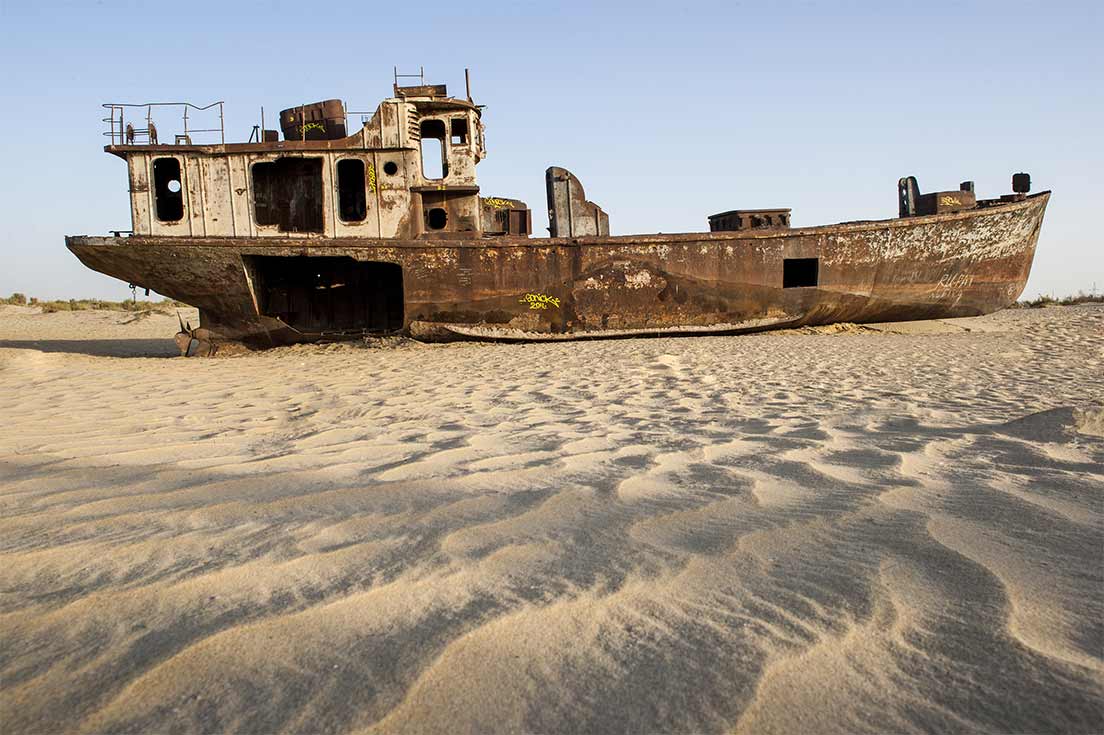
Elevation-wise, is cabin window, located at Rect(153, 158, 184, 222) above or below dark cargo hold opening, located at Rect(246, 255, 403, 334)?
above

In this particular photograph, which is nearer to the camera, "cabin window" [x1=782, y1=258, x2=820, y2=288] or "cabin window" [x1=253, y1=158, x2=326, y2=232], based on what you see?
"cabin window" [x1=782, y1=258, x2=820, y2=288]

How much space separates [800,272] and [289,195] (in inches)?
300

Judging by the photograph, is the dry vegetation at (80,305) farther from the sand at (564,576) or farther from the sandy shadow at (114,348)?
the sand at (564,576)

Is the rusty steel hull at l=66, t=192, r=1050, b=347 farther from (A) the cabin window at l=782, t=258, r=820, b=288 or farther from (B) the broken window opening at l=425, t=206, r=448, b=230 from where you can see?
(B) the broken window opening at l=425, t=206, r=448, b=230

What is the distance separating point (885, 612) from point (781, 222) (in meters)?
11.2

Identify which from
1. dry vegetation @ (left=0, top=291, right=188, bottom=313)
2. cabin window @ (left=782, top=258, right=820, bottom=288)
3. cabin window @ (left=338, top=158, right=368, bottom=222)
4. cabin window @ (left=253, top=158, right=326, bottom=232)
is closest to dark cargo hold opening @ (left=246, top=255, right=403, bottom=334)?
cabin window @ (left=253, top=158, right=326, bottom=232)

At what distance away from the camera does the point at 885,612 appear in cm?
127

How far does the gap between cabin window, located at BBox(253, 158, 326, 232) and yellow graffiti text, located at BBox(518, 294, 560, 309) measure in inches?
133

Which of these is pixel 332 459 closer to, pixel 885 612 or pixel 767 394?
pixel 885 612

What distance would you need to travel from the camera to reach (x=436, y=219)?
418 inches

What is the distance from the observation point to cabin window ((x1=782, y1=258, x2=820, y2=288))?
10.3 m

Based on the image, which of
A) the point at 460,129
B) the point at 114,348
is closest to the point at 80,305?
the point at 114,348

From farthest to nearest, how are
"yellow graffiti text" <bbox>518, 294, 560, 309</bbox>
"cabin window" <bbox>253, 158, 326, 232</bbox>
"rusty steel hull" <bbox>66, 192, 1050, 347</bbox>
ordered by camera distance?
"cabin window" <bbox>253, 158, 326, 232</bbox>, "yellow graffiti text" <bbox>518, 294, 560, 309</bbox>, "rusty steel hull" <bbox>66, 192, 1050, 347</bbox>

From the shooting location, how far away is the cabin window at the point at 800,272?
10305mm
